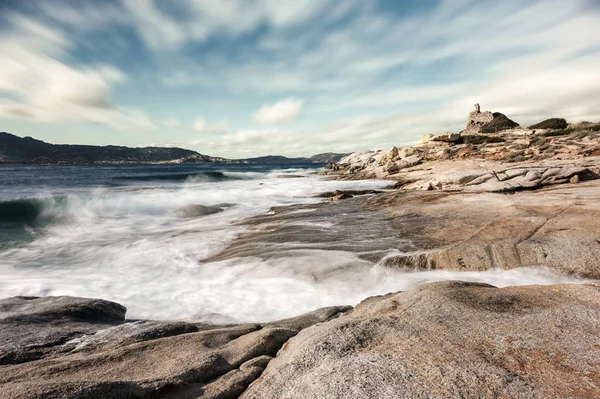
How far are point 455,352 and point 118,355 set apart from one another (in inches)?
155

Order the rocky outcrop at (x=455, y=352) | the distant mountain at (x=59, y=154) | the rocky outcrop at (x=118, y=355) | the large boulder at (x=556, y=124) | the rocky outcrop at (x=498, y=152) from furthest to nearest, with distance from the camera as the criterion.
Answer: the distant mountain at (x=59, y=154)
the large boulder at (x=556, y=124)
the rocky outcrop at (x=498, y=152)
the rocky outcrop at (x=118, y=355)
the rocky outcrop at (x=455, y=352)

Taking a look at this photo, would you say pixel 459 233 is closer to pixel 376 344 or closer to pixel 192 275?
pixel 376 344

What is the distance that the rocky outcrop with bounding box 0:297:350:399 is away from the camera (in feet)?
9.59

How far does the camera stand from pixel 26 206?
25.4 m

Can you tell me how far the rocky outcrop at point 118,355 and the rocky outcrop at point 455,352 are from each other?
0.51 metres

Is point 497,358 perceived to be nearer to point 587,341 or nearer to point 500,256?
point 587,341

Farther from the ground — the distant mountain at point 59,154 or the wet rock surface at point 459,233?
the distant mountain at point 59,154

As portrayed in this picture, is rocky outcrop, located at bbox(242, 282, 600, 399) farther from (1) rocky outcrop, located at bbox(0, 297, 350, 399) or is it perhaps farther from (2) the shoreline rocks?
(1) rocky outcrop, located at bbox(0, 297, 350, 399)

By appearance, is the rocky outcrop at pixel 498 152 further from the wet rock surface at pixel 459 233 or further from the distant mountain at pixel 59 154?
the distant mountain at pixel 59 154

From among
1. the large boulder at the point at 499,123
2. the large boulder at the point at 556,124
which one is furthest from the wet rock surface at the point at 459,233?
the large boulder at the point at 499,123

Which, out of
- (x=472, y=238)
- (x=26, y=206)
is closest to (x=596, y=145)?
(x=472, y=238)

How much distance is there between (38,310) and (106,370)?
362 cm

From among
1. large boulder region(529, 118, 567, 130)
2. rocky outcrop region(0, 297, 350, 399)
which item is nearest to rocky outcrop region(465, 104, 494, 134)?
large boulder region(529, 118, 567, 130)

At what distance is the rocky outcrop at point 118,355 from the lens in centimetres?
292
